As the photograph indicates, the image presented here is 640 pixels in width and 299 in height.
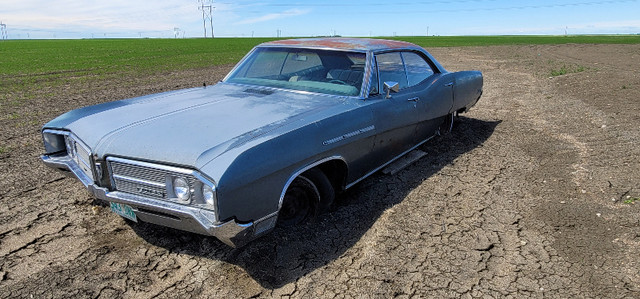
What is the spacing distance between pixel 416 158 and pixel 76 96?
7.85 metres

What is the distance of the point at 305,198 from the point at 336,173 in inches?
14.6

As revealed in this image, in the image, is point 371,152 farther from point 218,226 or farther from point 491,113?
point 491,113

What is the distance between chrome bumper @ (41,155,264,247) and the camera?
7.93 ft

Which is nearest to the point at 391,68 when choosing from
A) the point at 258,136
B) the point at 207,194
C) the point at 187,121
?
the point at 258,136

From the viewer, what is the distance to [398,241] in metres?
3.05

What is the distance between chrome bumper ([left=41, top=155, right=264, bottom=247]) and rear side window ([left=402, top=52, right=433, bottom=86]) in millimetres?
2423

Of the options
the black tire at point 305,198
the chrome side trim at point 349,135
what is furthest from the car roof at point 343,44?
the black tire at point 305,198

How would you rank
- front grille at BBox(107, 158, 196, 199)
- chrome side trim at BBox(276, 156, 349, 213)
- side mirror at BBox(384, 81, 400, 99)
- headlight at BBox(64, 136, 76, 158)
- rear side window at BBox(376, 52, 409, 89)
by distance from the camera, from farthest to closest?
rear side window at BBox(376, 52, 409, 89) → side mirror at BBox(384, 81, 400, 99) → headlight at BBox(64, 136, 76, 158) → chrome side trim at BBox(276, 156, 349, 213) → front grille at BBox(107, 158, 196, 199)

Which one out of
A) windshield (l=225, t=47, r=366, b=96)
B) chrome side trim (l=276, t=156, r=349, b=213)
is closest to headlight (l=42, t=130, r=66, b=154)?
windshield (l=225, t=47, r=366, b=96)

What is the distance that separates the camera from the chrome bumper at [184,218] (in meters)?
2.42

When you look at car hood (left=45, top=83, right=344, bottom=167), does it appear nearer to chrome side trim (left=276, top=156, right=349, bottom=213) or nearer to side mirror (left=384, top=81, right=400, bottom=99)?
chrome side trim (left=276, top=156, right=349, bottom=213)

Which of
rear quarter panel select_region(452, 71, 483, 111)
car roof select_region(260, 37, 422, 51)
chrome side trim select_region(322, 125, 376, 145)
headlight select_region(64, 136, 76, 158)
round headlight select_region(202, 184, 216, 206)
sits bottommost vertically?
round headlight select_region(202, 184, 216, 206)

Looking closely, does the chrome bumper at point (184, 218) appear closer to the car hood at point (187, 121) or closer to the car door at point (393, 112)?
the car hood at point (187, 121)

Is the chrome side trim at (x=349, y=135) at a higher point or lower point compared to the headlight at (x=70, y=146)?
higher
